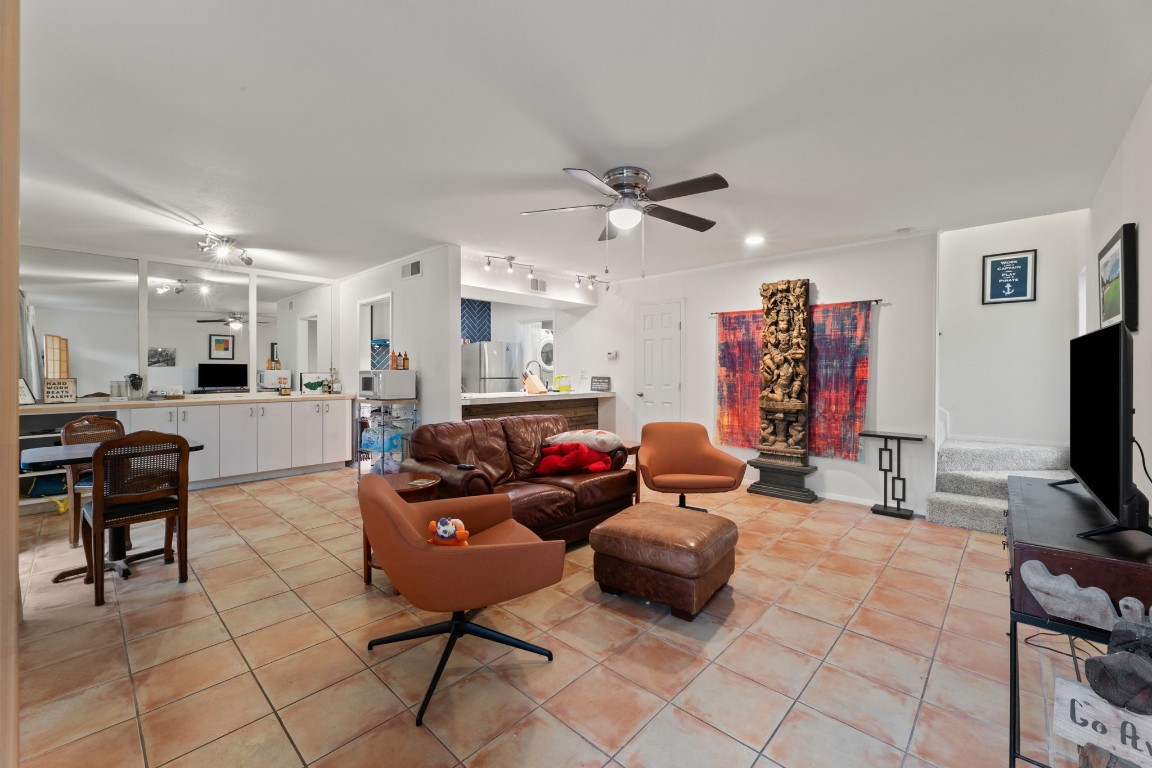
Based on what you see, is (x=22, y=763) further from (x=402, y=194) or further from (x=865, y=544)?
(x=865, y=544)

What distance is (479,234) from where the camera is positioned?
15.2 feet

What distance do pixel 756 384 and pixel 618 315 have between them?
89.0 inches

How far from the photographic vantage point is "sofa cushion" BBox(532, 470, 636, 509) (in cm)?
360

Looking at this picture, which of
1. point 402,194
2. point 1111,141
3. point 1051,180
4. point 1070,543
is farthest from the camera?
point 402,194

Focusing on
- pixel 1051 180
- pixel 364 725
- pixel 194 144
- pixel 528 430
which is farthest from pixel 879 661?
pixel 194 144

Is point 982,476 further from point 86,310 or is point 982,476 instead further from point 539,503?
point 86,310

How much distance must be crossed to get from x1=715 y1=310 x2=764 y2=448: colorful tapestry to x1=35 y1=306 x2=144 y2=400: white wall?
6479 millimetres

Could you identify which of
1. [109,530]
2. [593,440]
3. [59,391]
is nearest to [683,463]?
[593,440]

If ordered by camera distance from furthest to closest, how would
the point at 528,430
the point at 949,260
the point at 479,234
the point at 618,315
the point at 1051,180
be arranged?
the point at 618,315 → the point at 949,260 → the point at 479,234 → the point at 528,430 → the point at 1051,180

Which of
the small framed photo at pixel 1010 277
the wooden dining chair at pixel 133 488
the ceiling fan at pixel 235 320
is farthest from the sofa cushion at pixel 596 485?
the ceiling fan at pixel 235 320

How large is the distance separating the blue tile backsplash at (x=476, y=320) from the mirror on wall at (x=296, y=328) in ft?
7.12

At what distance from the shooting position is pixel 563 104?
236 cm

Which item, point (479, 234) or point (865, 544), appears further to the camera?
point (479, 234)

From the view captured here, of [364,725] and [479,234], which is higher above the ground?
[479,234]
